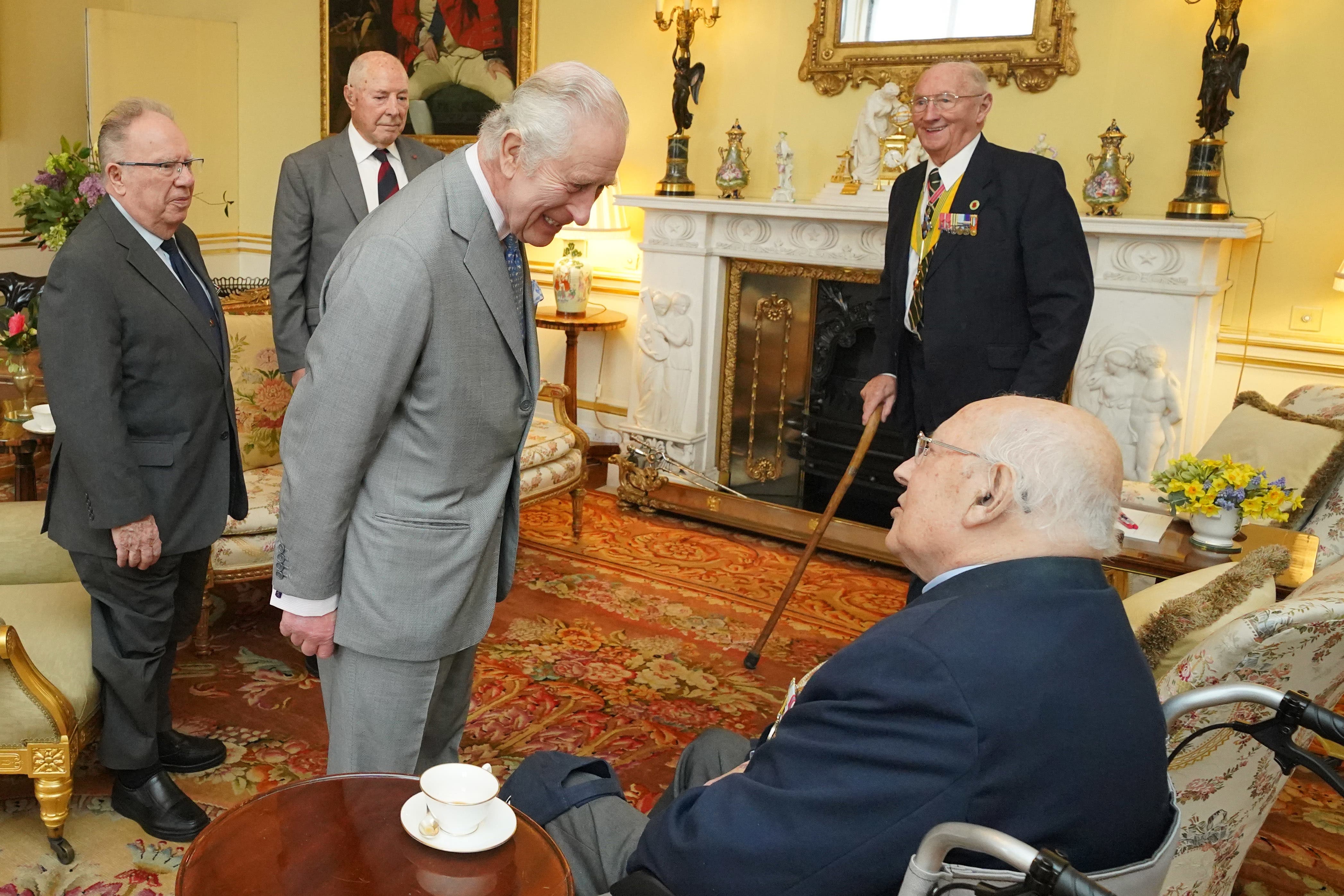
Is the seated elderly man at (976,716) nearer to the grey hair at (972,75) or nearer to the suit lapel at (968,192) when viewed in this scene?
the suit lapel at (968,192)

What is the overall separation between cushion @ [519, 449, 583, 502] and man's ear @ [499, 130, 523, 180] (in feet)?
8.36

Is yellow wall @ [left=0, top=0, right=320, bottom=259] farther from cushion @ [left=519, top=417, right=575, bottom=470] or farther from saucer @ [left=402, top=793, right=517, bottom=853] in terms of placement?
saucer @ [left=402, top=793, right=517, bottom=853]

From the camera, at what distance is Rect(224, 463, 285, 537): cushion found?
336cm

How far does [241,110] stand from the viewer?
7.36 metres

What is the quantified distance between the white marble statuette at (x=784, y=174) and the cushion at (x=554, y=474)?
156cm

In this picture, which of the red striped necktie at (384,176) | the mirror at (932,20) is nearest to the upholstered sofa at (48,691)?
the red striped necktie at (384,176)

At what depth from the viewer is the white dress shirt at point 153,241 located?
230 cm

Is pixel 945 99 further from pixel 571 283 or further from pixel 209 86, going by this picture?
pixel 209 86

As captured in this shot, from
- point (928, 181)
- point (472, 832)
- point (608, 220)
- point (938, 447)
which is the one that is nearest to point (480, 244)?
point (938, 447)

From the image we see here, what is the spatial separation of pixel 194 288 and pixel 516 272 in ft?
3.63

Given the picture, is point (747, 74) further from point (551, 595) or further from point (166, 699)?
point (166, 699)

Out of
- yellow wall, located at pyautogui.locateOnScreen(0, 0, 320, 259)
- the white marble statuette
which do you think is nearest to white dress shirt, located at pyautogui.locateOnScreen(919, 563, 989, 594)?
the white marble statuette

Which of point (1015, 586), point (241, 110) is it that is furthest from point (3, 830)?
point (241, 110)

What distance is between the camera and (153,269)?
2.29 meters
